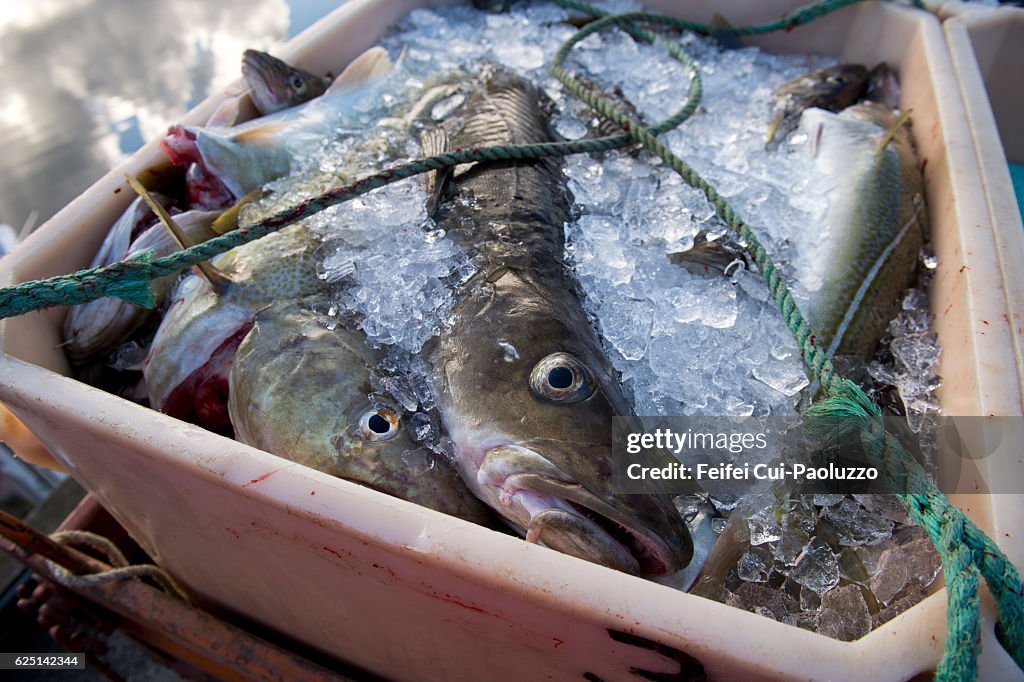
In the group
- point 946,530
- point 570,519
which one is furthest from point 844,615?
point 570,519

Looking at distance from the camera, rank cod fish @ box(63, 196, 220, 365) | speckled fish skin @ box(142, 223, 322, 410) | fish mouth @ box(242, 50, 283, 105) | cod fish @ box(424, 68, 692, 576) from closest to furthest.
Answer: cod fish @ box(424, 68, 692, 576)
speckled fish skin @ box(142, 223, 322, 410)
cod fish @ box(63, 196, 220, 365)
fish mouth @ box(242, 50, 283, 105)

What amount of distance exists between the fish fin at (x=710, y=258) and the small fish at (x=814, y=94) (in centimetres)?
92

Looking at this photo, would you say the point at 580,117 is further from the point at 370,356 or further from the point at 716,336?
the point at 370,356

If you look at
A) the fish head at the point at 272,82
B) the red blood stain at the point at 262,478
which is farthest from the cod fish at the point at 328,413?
the fish head at the point at 272,82

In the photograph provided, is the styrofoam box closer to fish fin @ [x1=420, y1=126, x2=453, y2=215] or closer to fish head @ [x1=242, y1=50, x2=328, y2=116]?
fish head @ [x1=242, y1=50, x2=328, y2=116]

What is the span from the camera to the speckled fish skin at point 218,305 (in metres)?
1.76

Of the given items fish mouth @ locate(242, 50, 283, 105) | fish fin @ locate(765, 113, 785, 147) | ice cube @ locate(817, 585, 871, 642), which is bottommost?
ice cube @ locate(817, 585, 871, 642)

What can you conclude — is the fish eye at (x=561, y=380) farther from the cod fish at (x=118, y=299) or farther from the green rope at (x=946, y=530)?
the cod fish at (x=118, y=299)

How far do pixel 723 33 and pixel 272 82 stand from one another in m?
2.38

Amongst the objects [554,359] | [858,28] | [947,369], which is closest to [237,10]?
[858,28]

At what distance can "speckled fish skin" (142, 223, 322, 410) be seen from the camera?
1765mm

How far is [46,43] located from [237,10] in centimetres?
182

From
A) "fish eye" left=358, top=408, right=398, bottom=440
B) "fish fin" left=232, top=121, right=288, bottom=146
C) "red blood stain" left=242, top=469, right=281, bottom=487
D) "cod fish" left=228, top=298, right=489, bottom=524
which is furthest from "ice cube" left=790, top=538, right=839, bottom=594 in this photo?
"fish fin" left=232, top=121, right=288, bottom=146

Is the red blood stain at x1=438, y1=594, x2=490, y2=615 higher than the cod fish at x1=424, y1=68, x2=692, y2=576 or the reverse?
the reverse
